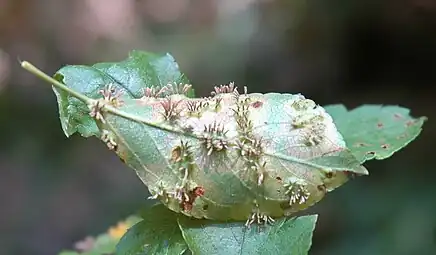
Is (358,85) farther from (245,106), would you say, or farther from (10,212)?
(245,106)

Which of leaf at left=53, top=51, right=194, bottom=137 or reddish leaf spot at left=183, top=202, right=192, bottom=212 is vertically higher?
leaf at left=53, top=51, right=194, bottom=137

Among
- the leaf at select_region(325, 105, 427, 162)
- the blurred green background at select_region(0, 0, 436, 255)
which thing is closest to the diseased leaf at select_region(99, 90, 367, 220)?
the leaf at select_region(325, 105, 427, 162)

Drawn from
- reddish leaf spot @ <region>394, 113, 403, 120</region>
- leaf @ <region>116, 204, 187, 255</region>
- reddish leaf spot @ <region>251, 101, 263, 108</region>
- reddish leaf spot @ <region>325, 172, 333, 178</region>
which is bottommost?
leaf @ <region>116, 204, 187, 255</region>

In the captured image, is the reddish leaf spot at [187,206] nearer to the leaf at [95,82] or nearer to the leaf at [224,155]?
the leaf at [224,155]

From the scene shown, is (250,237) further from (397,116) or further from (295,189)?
(397,116)

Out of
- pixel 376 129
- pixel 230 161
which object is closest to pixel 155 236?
pixel 230 161

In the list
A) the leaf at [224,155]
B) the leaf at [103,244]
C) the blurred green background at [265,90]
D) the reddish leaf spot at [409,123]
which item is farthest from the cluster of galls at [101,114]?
the blurred green background at [265,90]

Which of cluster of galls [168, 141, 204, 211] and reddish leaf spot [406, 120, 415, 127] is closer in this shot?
cluster of galls [168, 141, 204, 211]

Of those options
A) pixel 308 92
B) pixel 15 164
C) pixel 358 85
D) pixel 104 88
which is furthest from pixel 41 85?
pixel 104 88

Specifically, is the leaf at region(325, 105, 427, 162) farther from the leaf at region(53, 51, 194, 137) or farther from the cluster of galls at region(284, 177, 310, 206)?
the leaf at region(53, 51, 194, 137)
